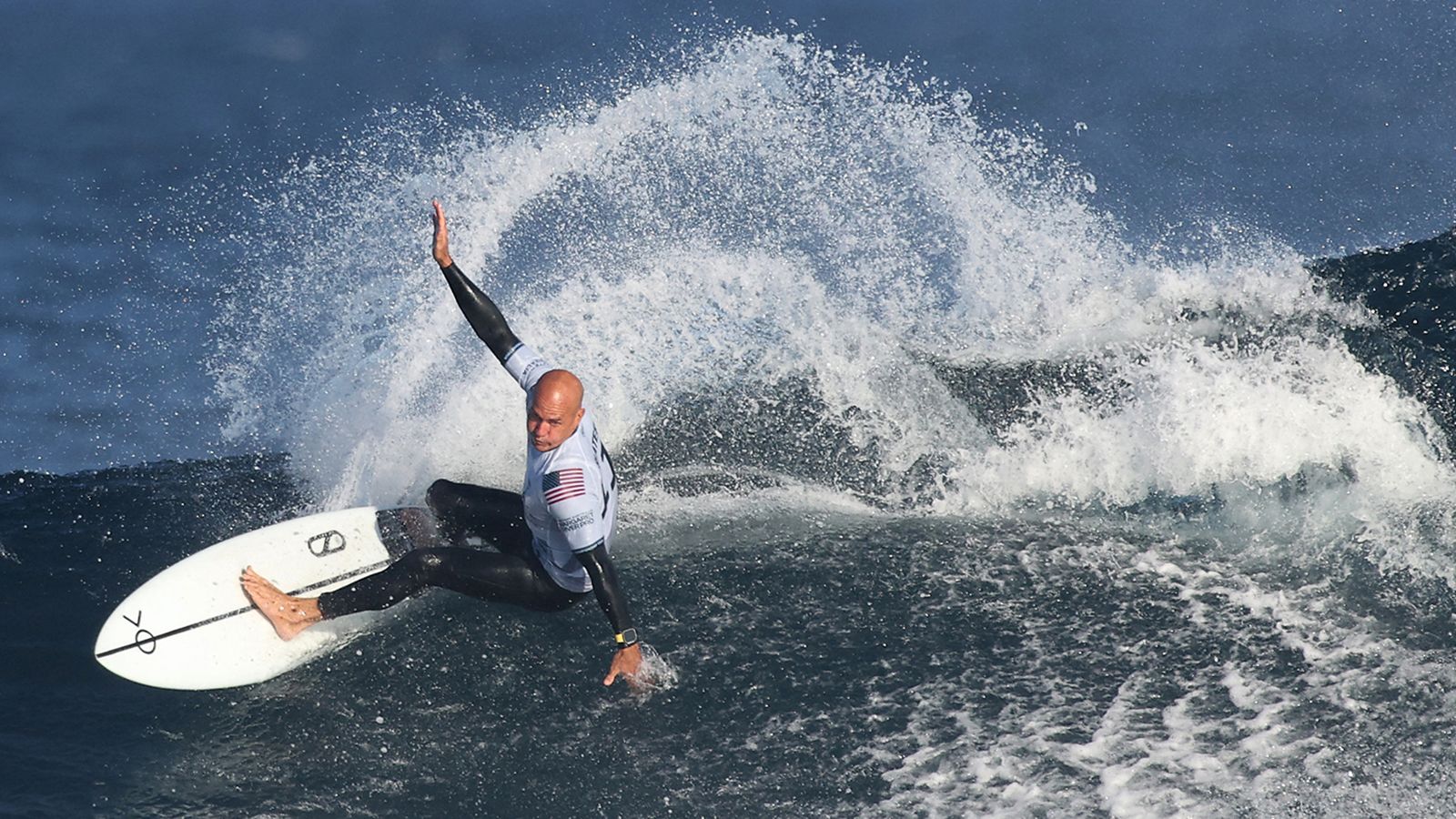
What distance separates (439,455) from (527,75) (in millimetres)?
6391

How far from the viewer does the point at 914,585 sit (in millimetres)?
6941

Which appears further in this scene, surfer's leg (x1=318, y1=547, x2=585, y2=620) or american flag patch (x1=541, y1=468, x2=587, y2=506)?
surfer's leg (x1=318, y1=547, x2=585, y2=620)

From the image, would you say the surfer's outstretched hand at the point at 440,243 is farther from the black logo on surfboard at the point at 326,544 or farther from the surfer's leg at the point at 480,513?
the black logo on surfboard at the point at 326,544

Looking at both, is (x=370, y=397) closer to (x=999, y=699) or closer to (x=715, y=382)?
(x=715, y=382)

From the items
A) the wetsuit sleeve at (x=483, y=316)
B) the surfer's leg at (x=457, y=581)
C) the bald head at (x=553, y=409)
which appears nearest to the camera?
the bald head at (x=553, y=409)

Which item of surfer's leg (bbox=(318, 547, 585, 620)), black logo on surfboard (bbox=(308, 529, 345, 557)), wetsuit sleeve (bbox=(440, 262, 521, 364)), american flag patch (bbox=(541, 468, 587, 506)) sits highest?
wetsuit sleeve (bbox=(440, 262, 521, 364))

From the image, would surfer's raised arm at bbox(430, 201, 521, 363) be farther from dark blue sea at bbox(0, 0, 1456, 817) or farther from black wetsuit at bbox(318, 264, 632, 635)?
dark blue sea at bbox(0, 0, 1456, 817)

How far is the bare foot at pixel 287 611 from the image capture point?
6.45m

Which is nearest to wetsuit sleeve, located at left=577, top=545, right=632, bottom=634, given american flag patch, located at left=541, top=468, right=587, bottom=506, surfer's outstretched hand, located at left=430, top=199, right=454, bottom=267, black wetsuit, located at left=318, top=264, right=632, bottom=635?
american flag patch, located at left=541, top=468, right=587, bottom=506

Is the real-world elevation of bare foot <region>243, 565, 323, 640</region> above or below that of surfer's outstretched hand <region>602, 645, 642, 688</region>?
above

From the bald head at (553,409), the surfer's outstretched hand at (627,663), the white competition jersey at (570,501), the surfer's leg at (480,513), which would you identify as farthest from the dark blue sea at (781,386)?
the bald head at (553,409)

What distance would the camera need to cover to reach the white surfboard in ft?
20.7

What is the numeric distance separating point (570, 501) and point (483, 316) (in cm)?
128

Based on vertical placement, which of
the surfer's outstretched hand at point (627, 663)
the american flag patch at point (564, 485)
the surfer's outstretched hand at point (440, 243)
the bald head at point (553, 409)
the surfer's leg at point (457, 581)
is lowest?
the surfer's outstretched hand at point (627, 663)
